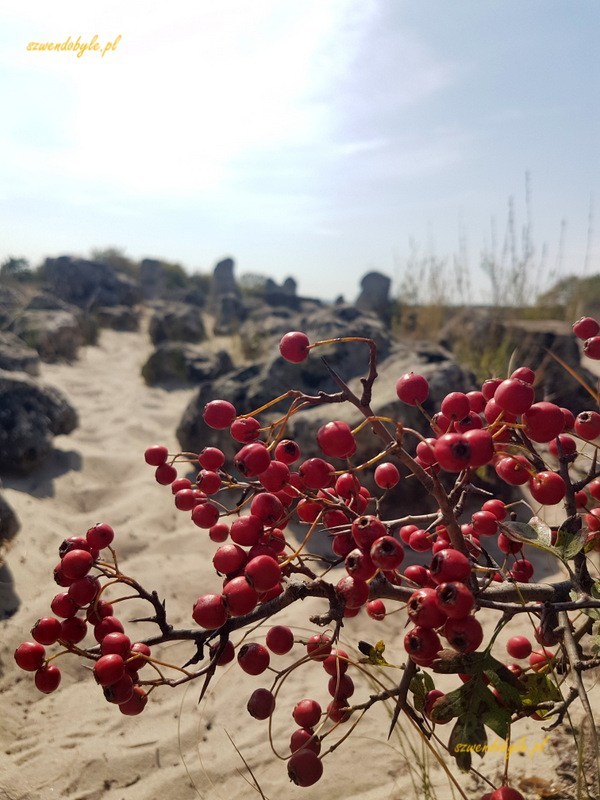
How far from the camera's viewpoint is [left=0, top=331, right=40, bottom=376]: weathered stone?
471 centimetres

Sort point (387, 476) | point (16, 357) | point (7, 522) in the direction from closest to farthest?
point (387, 476) → point (7, 522) → point (16, 357)

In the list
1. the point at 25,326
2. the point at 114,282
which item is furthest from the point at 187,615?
the point at 114,282

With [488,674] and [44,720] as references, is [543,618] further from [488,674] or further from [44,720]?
[44,720]

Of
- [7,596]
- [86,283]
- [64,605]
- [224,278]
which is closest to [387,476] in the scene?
[64,605]

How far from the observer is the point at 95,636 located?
0.92 m

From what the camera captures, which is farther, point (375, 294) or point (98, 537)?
point (375, 294)

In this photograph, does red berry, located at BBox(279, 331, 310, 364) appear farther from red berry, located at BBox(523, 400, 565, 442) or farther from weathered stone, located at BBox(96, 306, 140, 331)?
weathered stone, located at BBox(96, 306, 140, 331)

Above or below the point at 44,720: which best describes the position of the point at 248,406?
above

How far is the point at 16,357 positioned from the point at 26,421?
1.57 meters

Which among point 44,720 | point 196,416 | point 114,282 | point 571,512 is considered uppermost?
point 114,282

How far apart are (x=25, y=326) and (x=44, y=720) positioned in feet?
22.1

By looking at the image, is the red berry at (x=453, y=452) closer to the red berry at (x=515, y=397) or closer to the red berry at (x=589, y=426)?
the red berry at (x=515, y=397)

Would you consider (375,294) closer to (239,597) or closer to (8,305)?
(8,305)

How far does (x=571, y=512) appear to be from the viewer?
0.97 m
